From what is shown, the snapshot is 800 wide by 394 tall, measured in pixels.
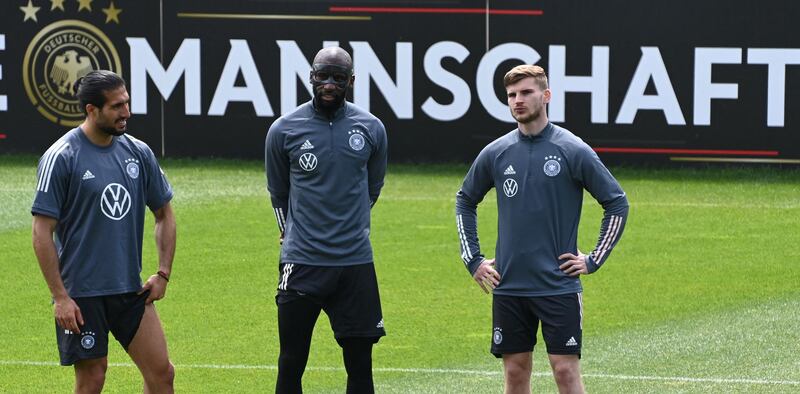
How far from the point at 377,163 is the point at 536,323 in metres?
1.24

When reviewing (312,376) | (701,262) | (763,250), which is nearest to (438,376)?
(312,376)

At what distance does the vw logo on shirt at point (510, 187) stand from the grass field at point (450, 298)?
2187mm

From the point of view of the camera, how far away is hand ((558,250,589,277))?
7453mm

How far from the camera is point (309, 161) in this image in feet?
25.5

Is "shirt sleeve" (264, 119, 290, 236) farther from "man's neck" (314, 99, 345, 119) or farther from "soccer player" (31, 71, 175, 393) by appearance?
"soccer player" (31, 71, 175, 393)

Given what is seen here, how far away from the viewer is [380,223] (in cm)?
1622

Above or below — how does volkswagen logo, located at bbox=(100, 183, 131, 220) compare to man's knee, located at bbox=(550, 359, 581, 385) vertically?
above

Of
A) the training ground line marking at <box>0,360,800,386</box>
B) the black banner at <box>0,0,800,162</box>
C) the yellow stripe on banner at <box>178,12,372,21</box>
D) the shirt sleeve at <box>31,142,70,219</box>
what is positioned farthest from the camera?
the yellow stripe on banner at <box>178,12,372,21</box>

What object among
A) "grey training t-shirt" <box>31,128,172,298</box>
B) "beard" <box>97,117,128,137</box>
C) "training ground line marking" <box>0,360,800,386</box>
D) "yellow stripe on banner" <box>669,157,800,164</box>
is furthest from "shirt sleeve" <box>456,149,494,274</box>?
"yellow stripe on banner" <box>669,157,800,164</box>

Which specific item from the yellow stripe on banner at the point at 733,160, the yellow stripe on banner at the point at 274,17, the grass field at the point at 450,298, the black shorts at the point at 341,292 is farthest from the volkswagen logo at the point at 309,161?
the yellow stripe on banner at the point at 733,160

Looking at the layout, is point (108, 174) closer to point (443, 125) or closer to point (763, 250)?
point (763, 250)

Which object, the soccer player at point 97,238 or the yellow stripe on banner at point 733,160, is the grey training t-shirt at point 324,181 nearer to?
the soccer player at point 97,238

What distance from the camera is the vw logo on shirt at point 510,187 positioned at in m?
7.49

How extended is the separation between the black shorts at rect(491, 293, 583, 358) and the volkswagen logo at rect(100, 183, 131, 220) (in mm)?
1894
